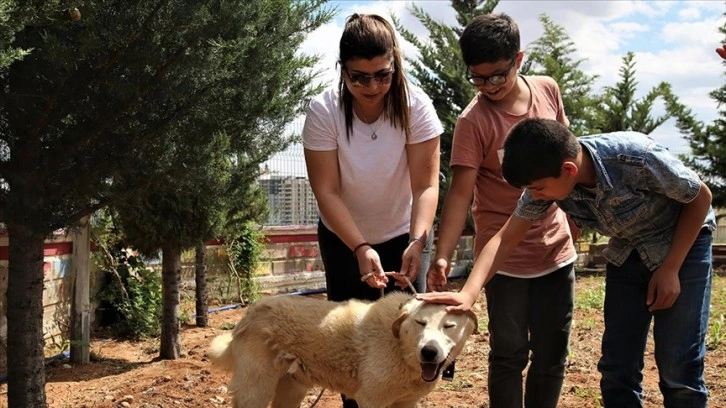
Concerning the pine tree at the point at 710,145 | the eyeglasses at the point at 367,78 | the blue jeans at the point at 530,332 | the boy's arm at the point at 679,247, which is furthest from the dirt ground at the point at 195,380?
the pine tree at the point at 710,145

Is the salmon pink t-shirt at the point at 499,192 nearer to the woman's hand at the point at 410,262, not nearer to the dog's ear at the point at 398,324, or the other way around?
the woman's hand at the point at 410,262

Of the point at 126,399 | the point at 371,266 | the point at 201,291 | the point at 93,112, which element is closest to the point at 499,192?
the point at 371,266

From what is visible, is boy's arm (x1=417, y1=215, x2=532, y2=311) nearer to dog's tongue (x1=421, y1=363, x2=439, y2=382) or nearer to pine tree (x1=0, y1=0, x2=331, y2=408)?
dog's tongue (x1=421, y1=363, x2=439, y2=382)

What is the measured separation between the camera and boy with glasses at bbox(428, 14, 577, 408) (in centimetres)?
367

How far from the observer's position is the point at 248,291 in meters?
10.9

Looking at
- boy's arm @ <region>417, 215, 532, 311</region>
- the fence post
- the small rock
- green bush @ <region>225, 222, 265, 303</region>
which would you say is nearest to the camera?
boy's arm @ <region>417, 215, 532, 311</region>

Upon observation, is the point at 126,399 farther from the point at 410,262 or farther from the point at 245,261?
the point at 245,261

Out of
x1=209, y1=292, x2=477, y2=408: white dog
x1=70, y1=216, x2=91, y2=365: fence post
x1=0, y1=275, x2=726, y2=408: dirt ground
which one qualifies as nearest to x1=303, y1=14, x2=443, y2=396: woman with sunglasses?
x1=209, y1=292, x2=477, y2=408: white dog

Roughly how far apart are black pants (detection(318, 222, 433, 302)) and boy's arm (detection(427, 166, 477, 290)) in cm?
9

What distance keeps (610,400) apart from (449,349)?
0.87 meters

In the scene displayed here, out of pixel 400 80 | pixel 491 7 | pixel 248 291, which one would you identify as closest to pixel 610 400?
pixel 400 80

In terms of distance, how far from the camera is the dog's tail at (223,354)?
4.14 m

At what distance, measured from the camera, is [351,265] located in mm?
3875

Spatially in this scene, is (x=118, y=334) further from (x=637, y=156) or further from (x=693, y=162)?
(x=693, y=162)
